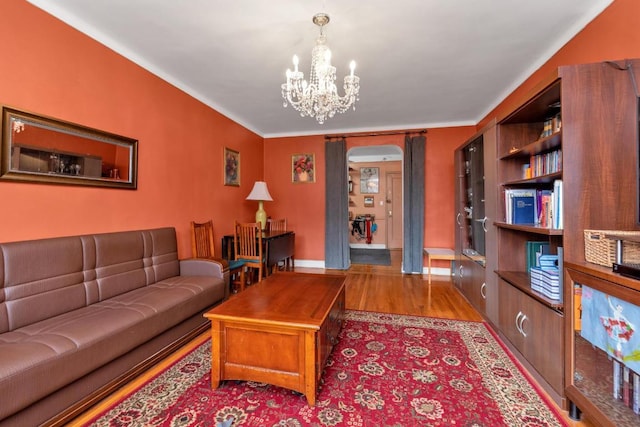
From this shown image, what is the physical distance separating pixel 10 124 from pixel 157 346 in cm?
177

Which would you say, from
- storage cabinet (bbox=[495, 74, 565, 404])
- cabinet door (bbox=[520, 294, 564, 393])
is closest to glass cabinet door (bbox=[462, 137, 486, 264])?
storage cabinet (bbox=[495, 74, 565, 404])

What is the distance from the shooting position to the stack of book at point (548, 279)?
1682 millimetres

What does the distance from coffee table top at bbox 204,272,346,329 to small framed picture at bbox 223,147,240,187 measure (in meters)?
2.17

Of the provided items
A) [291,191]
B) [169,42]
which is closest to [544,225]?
[169,42]

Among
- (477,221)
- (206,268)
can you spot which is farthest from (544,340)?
(206,268)

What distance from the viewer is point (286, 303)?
1888mm

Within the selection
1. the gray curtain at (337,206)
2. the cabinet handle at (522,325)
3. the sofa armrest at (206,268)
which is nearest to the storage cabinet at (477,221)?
the cabinet handle at (522,325)

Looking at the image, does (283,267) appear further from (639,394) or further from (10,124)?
(639,394)

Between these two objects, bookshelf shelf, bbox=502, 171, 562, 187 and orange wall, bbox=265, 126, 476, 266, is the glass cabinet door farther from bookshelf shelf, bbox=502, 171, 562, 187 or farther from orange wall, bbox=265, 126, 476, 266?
orange wall, bbox=265, 126, 476, 266

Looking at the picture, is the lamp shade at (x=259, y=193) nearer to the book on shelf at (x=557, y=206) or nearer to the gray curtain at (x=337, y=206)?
the gray curtain at (x=337, y=206)

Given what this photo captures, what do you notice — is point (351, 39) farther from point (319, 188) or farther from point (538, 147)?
point (319, 188)

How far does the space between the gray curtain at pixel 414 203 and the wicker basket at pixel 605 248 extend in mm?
3185

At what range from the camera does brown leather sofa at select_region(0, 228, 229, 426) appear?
4.17 feet

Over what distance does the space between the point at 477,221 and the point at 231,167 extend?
3.47 meters
